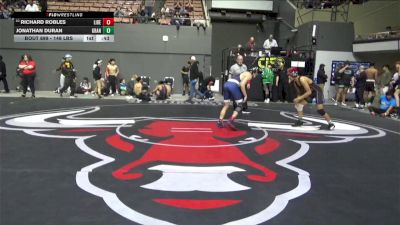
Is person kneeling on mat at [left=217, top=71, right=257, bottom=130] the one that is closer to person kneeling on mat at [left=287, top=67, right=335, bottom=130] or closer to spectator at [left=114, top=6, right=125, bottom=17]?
person kneeling on mat at [left=287, top=67, right=335, bottom=130]

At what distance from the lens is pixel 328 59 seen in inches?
733

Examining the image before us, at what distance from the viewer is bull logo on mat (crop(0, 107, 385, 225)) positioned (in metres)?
4.26

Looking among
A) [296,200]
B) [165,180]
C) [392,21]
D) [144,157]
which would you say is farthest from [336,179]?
[392,21]

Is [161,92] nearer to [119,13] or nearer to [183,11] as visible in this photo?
[119,13]

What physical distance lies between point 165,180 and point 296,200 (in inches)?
61.3

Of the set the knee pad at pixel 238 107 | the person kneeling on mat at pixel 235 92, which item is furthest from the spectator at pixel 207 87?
the knee pad at pixel 238 107

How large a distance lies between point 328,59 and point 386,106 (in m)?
5.67

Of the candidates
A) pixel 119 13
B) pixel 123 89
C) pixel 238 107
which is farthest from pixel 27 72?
pixel 238 107

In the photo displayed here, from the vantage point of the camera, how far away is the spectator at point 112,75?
18109 millimetres

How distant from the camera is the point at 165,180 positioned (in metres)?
5.17

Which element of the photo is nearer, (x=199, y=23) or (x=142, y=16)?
(x=199, y=23)

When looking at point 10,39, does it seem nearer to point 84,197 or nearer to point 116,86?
point 116,86

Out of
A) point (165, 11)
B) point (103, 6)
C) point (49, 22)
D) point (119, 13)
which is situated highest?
point (103, 6)
